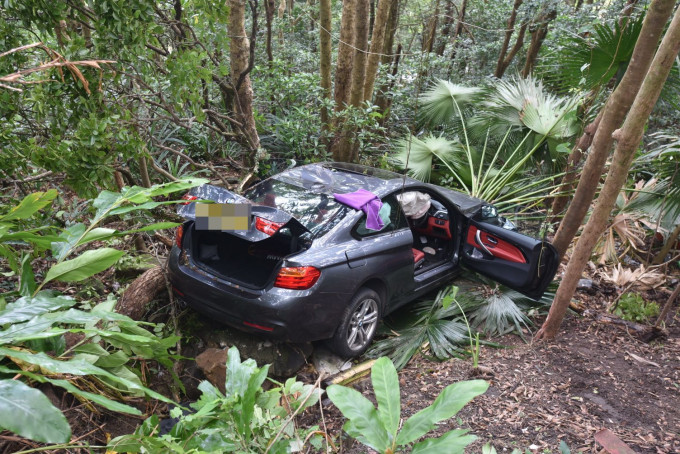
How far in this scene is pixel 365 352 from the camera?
4043 mm

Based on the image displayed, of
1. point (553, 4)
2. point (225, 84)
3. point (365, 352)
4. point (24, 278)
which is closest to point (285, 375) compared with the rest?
point (365, 352)

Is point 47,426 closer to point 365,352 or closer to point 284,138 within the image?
point 365,352

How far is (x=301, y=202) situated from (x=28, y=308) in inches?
110

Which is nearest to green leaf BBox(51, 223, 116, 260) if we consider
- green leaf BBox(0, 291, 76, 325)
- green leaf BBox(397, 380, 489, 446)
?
green leaf BBox(0, 291, 76, 325)

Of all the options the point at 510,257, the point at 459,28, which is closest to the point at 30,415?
the point at 510,257

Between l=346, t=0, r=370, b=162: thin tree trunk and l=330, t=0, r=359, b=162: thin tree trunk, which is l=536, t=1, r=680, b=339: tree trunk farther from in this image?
l=330, t=0, r=359, b=162: thin tree trunk

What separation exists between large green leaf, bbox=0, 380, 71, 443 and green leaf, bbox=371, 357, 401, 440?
0.74m

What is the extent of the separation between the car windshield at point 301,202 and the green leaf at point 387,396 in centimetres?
229

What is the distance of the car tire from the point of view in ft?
12.1

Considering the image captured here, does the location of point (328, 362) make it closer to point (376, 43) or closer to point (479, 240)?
point (479, 240)

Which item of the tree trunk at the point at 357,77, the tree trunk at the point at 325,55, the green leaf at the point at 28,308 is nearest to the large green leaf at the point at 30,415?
the green leaf at the point at 28,308

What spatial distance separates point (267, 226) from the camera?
11.1ft

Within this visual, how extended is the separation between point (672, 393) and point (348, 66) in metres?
6.18

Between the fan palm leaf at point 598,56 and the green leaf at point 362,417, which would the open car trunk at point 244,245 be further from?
the fan palm leaf at point 598,56
